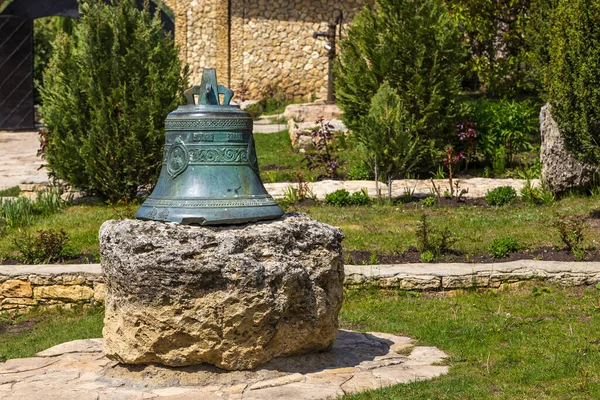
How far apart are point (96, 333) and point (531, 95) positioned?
12.7 metres

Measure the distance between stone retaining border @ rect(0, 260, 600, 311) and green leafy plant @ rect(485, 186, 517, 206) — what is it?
3186 millimetres

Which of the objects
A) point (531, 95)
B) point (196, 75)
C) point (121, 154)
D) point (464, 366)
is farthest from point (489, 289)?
point (196, 75)

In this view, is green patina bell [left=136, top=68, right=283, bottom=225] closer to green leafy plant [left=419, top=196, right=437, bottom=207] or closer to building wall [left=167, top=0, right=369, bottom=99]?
green leafy plant [left=419, top=196, right=437, bottom=207]

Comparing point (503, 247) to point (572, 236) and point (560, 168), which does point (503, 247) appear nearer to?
point (572, 236)

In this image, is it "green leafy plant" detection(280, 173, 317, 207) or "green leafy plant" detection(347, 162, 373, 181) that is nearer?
"green leafy plant" detection(280, 173, 317, 207)

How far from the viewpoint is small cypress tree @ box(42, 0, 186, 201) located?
11008 millimetres

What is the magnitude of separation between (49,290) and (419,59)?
6.61m

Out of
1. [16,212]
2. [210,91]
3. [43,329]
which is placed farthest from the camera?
[16,212]

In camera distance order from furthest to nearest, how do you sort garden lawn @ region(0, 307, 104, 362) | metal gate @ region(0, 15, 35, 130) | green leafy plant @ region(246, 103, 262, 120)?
1. green leafy plant @ region(246, 103, 262, 120)
2. metal gate @ region(0, 15, 35, 130)
3. garden lawn @ region(0, 307, 104, 362)

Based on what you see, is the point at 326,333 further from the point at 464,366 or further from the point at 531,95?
the point at 531,95

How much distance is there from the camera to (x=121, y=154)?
1103 centimetres

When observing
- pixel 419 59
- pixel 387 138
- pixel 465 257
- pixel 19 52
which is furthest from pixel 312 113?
pixel 465 257

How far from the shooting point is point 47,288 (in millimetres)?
7844

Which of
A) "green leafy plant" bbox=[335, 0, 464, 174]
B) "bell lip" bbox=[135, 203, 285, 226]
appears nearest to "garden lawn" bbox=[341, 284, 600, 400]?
"bell lip" bbox=[135, 203, 285, 226]
